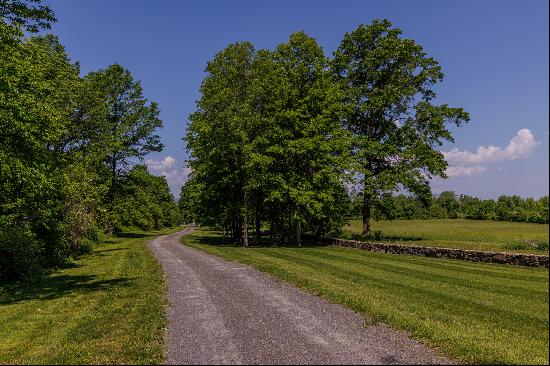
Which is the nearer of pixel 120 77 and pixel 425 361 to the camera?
pixel 425 361

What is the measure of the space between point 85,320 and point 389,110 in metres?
36.5

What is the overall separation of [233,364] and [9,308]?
11.9 meters

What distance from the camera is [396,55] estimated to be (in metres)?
41.5

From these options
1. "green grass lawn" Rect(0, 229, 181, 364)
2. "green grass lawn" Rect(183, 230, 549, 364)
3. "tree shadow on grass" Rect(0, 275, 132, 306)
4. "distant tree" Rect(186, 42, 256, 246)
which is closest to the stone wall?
"green grass lawn" Rect(183, 230, 549, 364)

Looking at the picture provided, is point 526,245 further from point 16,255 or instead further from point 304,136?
point 16,255

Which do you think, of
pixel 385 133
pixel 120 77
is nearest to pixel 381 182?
pixel 385 133

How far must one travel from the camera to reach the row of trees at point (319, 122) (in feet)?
129

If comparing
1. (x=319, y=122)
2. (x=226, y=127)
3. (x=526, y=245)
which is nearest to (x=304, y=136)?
(x=319, y=122)

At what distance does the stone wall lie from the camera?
2313cm

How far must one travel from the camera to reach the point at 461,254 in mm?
27562

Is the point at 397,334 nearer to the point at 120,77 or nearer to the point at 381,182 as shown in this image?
the point at 381,182

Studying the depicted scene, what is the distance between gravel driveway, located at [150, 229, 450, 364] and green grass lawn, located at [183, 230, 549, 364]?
85 centimetres

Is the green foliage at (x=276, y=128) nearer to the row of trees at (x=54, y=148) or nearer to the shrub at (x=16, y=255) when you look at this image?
the row of trees at (x=54, y=148)

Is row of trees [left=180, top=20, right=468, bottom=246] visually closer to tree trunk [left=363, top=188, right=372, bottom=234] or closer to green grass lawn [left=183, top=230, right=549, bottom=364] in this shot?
tree trunk [left=363, top=188, right=372, bottom=234]
